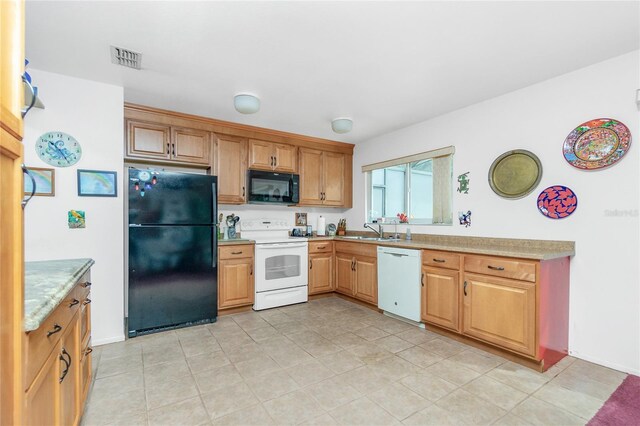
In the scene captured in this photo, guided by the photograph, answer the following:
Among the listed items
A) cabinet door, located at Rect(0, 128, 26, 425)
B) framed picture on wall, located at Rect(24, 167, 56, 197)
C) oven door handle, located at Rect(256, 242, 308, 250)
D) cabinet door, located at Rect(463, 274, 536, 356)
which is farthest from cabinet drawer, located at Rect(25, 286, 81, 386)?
cabinet door, located at Rect(463, 274, 536, 356)

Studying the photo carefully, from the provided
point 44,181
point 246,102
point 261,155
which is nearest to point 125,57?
point 246,102

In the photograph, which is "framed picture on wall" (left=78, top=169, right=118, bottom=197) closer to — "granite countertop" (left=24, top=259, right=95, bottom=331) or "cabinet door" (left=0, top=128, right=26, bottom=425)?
"granite countertop" (left=24, top=259, right=95, bottom=331)

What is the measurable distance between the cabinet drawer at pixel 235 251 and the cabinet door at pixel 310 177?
111cm

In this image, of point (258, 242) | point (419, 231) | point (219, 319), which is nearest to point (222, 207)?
point (258, 242)

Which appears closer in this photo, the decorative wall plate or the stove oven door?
the decorative wall plate

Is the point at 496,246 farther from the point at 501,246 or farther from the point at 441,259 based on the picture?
the point at 441,259

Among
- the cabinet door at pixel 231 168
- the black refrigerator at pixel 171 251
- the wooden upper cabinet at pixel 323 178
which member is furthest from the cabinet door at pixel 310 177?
the black refrigerator at pixel 171 251

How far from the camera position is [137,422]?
5.65 ft

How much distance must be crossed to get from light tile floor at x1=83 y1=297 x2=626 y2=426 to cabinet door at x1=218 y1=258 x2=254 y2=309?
0.57 metres

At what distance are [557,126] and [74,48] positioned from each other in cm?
392

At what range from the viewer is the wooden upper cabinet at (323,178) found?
4465 millimetres

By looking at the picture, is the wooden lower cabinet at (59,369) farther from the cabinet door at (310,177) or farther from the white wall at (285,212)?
the cabinet door at (310,177)

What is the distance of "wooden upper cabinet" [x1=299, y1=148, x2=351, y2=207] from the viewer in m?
4.46

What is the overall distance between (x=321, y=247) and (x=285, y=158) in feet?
4.54
